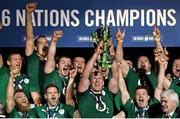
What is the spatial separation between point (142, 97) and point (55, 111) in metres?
0.85

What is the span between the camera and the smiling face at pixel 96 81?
464 centimetres

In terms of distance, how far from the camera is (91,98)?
4.68 metres

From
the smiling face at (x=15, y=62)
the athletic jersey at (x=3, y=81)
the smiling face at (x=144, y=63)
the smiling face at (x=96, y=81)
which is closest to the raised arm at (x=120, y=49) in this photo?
the smiling face at (x=144, y=63)

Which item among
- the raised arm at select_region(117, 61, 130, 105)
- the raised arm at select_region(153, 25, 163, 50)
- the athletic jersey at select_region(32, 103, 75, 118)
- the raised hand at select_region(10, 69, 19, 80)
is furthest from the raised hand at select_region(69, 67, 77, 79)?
the raised arm at select_region(153, 25, 163, 50)

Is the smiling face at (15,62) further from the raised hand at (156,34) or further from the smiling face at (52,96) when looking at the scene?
the raised hand at (156,34)

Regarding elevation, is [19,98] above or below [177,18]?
below

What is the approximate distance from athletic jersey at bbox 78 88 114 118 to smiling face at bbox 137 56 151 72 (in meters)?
0.41

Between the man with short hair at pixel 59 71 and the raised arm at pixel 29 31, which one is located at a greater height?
the raised arm at pixel 29 31

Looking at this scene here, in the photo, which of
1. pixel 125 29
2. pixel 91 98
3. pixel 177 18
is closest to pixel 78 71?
pixel 91 98

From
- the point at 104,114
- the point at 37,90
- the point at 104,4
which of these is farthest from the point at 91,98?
the point at 104,4

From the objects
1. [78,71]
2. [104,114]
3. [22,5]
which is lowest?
[104,114]

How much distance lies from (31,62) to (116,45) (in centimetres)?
85

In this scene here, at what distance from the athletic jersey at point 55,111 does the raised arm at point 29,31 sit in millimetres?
557

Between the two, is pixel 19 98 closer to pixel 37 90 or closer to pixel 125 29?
pixel 37 90
